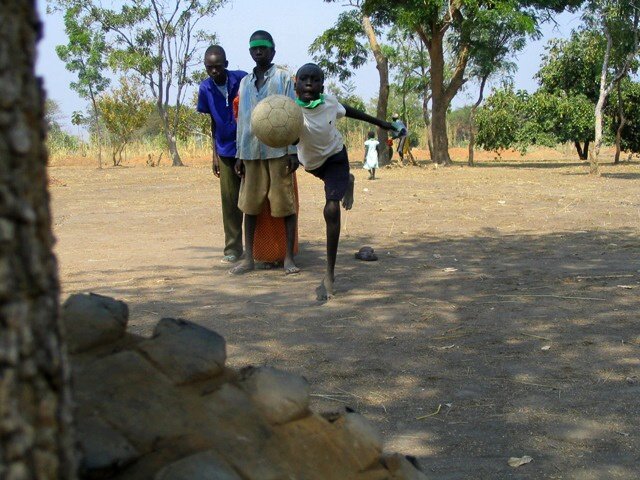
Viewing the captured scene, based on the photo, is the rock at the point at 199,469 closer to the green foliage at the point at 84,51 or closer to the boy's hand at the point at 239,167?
→ the boy's hand at the point at 239,167

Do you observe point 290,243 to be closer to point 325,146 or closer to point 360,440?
point 325,146

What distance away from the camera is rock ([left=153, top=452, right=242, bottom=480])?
147cm

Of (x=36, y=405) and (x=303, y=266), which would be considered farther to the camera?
(x=303, y=266)

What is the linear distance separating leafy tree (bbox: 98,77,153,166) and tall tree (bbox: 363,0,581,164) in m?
14.4

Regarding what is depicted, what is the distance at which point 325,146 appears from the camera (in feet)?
19.0

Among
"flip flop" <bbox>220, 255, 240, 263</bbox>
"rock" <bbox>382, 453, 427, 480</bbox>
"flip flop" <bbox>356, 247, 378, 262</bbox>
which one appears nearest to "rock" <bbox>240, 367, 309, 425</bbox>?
"rock" <bbox>382, 453, 427, 480</bbox>

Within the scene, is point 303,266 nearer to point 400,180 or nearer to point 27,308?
point 27,308

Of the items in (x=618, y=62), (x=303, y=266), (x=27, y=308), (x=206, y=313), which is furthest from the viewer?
(x=618, y=62)

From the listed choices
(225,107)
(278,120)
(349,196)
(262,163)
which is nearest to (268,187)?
(262,163)

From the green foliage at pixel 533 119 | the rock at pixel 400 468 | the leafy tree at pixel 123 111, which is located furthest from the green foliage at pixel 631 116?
the rock at pixel 400 468

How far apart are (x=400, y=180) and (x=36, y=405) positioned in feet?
59.6

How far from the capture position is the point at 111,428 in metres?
1.58

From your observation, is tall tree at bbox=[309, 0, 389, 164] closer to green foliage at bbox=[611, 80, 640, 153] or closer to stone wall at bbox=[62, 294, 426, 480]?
green foliage at bbox=[611, 80, 640, 153]

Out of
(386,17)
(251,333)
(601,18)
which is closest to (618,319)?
(251,333)
